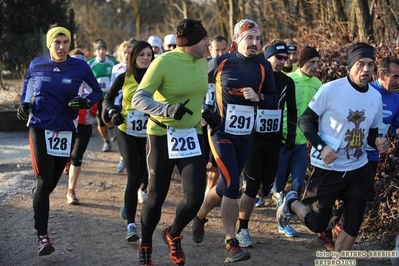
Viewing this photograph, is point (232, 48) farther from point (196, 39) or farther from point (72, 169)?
point (72, 169)

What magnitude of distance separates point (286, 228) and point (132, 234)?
5.53 ft

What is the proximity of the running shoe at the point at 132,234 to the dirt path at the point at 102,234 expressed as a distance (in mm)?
60

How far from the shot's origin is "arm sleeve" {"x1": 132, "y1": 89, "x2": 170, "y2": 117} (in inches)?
206

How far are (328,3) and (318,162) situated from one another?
8.39 meters

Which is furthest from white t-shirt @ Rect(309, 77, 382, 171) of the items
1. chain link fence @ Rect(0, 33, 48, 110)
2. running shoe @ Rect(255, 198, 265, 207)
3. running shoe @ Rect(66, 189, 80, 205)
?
chain link fence @ Rect(0, 33, 48, 110)

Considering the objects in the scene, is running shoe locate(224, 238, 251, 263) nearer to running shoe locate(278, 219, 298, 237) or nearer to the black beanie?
running shoe locate(278, 219, 298, 237)

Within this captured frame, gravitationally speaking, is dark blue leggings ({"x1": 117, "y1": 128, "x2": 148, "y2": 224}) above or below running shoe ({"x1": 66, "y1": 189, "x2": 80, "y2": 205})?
above

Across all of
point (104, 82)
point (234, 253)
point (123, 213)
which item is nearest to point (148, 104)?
point (234, 253)

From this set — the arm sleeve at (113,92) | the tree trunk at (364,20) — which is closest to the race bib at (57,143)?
the arm sleeve at (113,92)

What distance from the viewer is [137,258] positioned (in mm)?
6047

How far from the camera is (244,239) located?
6559 millimetres

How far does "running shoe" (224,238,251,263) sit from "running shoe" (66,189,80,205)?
2.88 m

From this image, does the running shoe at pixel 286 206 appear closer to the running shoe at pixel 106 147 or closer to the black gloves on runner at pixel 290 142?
the black gloves on runner at pixel 290 142

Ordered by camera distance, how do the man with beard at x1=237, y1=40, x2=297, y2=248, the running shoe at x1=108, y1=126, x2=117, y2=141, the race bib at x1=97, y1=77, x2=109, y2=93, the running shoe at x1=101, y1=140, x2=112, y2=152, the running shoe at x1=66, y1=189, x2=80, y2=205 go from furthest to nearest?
the running shoe at x1=108, y1=126, x2=117, y2=141 → the running shoe at x1=101, y1=140, x2=112, y2=152 → the race bib at x1=97, y1=77, x2=109, y2=93 → the running shoe at x1=66, y1=189, x2=80, y2=205 → the man with beard at x1=237, y1=40, x2=297, y2=248
